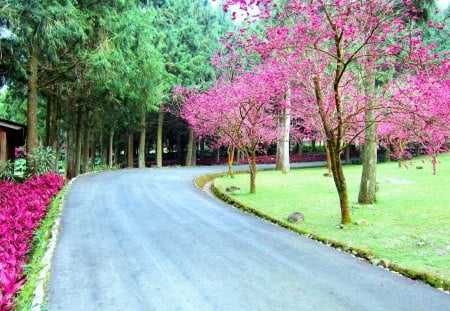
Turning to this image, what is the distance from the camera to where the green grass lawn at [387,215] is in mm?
7535

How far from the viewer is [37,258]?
7289mm

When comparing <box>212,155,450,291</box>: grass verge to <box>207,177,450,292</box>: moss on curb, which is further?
<box>212,155,450,291</box>: grass verge

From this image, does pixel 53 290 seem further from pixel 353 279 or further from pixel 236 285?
pixel 353 279

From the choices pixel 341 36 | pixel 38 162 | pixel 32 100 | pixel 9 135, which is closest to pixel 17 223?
pixel 341 36

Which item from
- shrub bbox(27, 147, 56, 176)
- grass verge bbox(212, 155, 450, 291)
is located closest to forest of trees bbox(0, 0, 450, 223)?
shrub bbox(27, 147, 56, 176)

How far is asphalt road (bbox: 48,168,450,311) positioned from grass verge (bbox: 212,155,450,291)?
14.1 inches

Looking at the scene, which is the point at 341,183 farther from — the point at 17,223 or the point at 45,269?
the point at 17,223

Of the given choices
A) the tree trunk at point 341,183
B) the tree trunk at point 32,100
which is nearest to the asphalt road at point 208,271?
the tree trunk at point 341,183

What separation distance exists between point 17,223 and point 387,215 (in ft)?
28.8

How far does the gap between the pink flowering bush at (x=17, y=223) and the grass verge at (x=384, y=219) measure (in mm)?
5529

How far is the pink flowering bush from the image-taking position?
17.1 feet

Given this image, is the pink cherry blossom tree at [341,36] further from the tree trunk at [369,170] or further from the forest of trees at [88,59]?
the forest of trees at [88,59]

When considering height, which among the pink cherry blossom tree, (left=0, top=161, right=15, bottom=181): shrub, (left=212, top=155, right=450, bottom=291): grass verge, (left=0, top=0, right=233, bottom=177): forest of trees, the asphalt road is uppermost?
(left=0, top=0, right=233, bottom=177): forest of trees

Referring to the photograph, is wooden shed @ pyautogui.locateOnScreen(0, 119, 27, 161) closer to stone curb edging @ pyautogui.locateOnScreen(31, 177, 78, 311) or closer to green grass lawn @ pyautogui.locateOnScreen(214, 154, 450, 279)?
stone curb edging @ pyautogui.locateOnScreen(31, 177, 78, 311)
